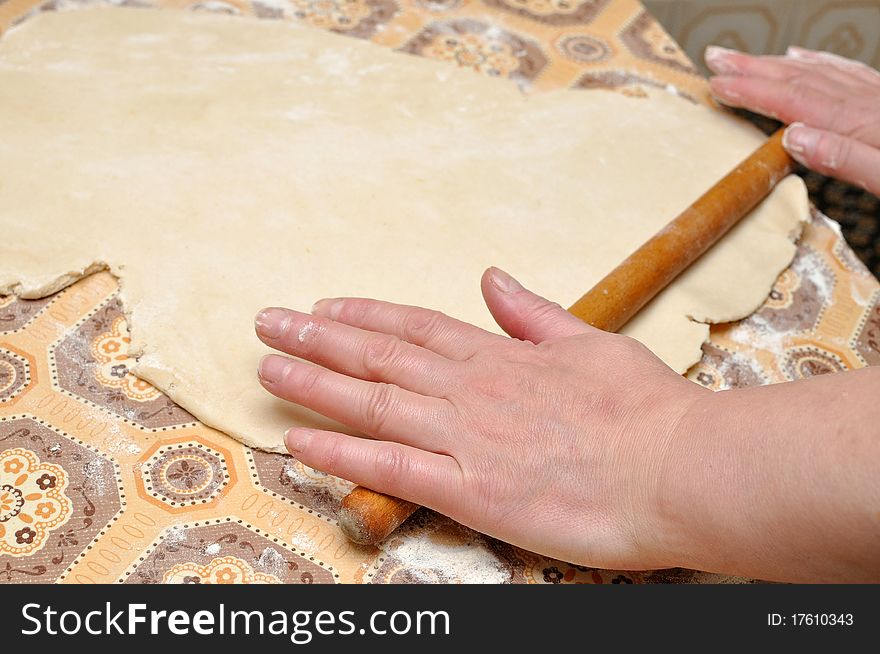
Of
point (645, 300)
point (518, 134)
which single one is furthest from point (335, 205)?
point (645, 300)

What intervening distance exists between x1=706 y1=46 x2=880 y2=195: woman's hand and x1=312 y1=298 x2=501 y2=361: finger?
1.02m

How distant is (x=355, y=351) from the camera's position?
3.78 ft

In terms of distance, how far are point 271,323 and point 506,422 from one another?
Answer: 363mm

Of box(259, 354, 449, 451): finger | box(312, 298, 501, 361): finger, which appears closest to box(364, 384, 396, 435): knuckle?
box(259, 354, 449, 451): finger

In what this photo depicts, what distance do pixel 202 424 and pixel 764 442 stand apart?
783mm

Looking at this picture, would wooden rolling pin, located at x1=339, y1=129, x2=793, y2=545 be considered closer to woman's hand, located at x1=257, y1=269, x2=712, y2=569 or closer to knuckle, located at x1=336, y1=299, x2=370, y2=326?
woman's hand, located at x1=257, y1=269, x2=712, y2=569

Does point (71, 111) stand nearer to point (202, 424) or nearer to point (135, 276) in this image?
point (135, 276)

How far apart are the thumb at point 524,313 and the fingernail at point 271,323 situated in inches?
11.6

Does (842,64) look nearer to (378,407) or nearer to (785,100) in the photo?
(785,100)

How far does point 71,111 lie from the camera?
161cm

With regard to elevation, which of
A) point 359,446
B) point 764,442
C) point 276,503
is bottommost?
point 276,503

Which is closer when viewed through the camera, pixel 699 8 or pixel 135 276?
pixel 135 276

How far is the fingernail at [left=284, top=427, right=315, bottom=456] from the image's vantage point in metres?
1.09

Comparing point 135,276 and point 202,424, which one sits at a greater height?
point 135,276
